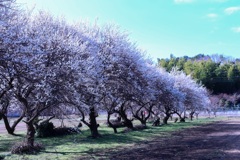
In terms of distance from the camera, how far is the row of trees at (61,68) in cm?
1183

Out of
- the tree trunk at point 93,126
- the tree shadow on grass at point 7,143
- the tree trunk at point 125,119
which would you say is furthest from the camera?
the tree trunk at point 125,119

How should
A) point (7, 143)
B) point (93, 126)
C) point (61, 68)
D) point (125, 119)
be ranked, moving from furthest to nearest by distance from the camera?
point (125, 119), point (93, 126), point (7, 143), point (61, 68)

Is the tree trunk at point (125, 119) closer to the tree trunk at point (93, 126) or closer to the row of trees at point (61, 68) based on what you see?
the row of trees at point (61, 68)

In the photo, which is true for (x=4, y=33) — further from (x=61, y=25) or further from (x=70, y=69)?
(x=61, y=25)

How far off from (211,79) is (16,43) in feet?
299

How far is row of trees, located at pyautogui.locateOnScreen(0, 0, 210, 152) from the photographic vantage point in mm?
11828

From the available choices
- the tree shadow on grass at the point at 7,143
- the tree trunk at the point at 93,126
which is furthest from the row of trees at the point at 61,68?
the tree shadow on grass at the point at 7,143

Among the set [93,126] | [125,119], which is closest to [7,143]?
[93,126]

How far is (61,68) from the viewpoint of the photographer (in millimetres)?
15492

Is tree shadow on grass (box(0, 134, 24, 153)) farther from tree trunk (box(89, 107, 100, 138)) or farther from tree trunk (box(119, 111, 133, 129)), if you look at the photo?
tree trunk (box(119, 111, 133, 129))

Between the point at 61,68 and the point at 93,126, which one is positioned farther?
the point at 93,126

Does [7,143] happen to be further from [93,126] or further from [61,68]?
[61,68]

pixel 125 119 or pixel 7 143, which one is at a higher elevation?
pixel 125 119

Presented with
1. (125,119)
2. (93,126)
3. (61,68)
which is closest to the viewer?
(61,68)
